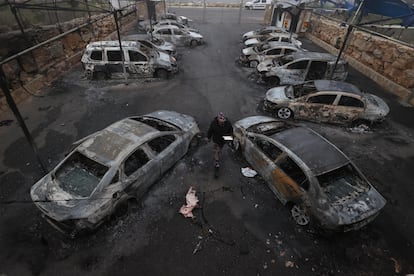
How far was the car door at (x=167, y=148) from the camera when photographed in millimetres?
5871

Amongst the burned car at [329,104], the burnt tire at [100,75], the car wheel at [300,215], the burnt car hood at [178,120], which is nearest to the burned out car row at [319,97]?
the burned car at [329,104]

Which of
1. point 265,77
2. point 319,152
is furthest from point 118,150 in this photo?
point 265,77

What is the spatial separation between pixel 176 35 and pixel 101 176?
14.7 metres

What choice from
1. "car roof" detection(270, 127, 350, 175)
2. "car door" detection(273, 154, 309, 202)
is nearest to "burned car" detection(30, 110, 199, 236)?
"car door" detection(273, 154, 309, 202)

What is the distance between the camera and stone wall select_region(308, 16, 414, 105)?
10.7 m

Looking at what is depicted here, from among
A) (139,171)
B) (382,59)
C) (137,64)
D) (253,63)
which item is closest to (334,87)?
(253,63)

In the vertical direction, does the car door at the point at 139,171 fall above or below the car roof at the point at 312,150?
below

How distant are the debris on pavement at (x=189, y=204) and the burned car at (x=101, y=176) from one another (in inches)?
36.9

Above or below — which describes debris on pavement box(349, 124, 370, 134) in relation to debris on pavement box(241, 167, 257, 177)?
above

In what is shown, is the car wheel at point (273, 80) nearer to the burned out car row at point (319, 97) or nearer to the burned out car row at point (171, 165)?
the burned out car row at point (319, 97)

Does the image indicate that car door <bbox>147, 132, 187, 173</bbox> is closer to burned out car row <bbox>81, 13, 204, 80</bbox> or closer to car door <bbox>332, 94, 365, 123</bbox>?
car door <bbox>332, 94, 365, 123</bbox>

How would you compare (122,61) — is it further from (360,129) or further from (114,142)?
(360,129)

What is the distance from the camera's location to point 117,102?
33.1 ft

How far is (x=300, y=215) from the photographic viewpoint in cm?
527
